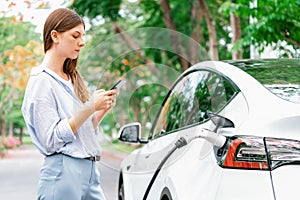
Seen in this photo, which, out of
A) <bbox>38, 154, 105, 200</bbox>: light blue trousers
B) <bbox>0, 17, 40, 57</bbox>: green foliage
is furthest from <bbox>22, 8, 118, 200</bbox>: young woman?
<bbox>0, 17, 40, 57</bbox>: green foliage

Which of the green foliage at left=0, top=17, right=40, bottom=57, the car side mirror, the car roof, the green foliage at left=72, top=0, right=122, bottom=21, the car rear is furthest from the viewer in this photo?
the green foliage at left=0, top=17, right=40, bottom=57

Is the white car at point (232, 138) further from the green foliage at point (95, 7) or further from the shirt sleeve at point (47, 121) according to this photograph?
the green foliage at point (95, 7)

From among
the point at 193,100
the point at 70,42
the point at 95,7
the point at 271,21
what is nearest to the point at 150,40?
the point at 193,100

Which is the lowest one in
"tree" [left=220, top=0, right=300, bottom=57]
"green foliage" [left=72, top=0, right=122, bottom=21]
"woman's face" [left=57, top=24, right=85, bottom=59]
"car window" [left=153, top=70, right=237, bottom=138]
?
"car window" [left=153, top=70, right=237, bottom=138]

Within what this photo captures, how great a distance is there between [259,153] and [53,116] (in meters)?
0.92

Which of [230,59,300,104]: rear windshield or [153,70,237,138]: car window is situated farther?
[153,70,237,138]: car window

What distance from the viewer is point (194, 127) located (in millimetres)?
3660

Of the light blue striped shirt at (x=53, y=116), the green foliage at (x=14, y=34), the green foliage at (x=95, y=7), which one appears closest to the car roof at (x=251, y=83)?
the light blue striped shirt at (x=53, y=116)

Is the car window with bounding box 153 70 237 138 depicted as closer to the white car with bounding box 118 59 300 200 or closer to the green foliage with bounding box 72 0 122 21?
the white car with bounding box 118 59 300 200

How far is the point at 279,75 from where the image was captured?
135 inches

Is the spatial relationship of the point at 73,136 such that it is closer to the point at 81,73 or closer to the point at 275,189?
the point at 81,73

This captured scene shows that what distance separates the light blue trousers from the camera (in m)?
2.79

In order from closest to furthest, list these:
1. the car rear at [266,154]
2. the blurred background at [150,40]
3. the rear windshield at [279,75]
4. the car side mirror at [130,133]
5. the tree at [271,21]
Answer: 1. the car rear at [266,154]
2. the rear windshield at [279,75]
3. the blurred background at [150,40]
4. the car side mirror at [130,133]
5. the tree at [271,21]

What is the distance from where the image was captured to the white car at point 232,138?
275cm
